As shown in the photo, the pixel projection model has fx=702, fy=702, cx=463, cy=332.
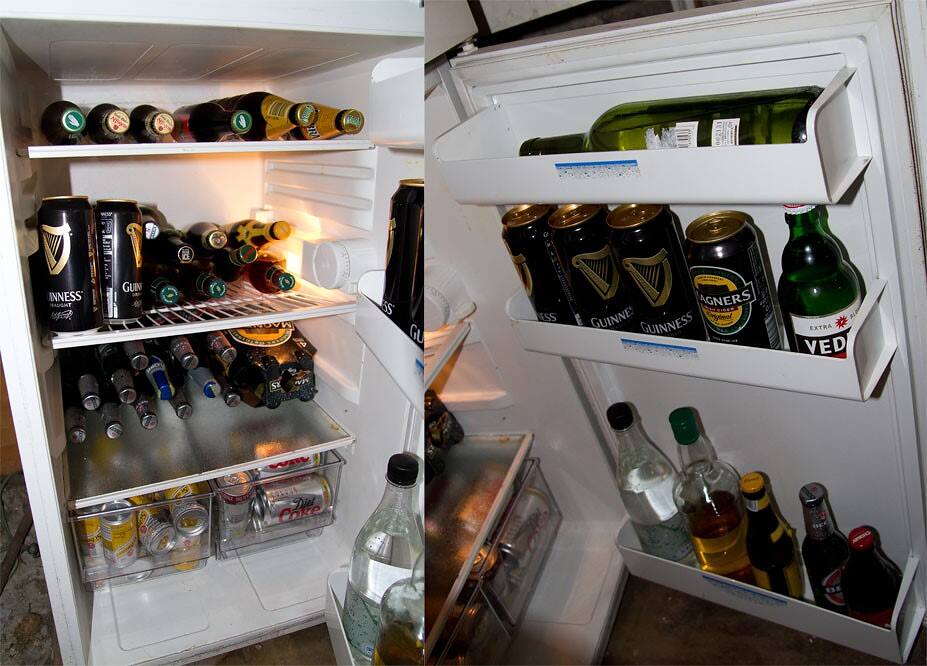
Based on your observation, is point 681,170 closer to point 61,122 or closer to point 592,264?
point 592,264

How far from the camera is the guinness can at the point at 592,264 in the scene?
3.17 feet

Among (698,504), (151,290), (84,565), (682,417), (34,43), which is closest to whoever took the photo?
(34,43)

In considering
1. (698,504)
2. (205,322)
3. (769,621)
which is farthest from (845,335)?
(205,322)

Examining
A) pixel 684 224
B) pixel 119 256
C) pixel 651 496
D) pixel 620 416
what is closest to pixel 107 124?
pixel 119 256

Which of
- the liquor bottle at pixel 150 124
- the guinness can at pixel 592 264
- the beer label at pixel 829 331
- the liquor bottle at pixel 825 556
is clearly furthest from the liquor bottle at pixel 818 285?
the liquor bottle at pixel 150 124

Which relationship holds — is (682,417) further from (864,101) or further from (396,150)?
(396,150)

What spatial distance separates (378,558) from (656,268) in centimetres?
52

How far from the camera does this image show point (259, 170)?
104 cm

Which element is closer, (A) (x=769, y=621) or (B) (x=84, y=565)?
(B) (x=84, y=565)

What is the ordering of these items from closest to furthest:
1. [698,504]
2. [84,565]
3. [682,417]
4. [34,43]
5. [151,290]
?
[34,43]
[84,565]
[151,290]
[682,417]
[698,504]

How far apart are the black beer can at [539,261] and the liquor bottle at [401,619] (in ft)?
1.39

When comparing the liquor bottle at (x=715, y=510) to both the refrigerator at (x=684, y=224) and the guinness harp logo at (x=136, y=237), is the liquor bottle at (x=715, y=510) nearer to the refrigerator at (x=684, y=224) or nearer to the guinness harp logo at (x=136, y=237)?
the refrigerator at (x=684, y=224)

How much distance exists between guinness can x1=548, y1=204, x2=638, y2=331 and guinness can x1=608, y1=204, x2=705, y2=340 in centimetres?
2

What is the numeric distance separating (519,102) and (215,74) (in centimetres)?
42
